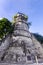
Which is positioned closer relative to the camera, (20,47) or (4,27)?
(20,47)

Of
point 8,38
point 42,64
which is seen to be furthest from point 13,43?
point 42,64

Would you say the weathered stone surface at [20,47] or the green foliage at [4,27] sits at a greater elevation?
the green foliage at [4,27]

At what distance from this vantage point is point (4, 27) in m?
34.0

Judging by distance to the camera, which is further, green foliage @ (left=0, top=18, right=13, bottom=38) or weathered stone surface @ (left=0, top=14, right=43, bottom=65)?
green foliage @ (left=0, top=18, right=13, bottom=38)

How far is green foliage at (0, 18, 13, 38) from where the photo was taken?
33.7 metres

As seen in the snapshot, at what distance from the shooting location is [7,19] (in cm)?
3512

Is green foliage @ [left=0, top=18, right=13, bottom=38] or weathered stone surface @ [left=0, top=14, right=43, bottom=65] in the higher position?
green foliage @ [left=0, top=18, right=13, bottom=38]

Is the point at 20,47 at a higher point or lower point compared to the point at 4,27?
lower

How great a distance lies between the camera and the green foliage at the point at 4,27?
33.7 meters

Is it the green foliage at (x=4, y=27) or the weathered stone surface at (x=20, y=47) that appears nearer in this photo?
the weathered stone surface at (x=20, y=47)

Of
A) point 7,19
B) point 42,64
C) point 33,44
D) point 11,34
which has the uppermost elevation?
point 7,19

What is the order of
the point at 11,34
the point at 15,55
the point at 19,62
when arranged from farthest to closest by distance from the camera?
the point at 11,34
the point at 15,55
the point at 19,62

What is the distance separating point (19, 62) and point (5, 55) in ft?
13.5

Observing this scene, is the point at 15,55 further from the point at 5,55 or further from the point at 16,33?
the point at 16,33
